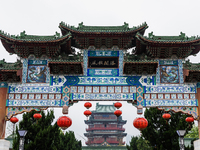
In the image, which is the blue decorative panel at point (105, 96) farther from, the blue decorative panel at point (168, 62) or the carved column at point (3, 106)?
the carved column at point (3, 106)

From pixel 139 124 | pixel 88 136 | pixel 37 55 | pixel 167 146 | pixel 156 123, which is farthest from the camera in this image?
pixel 88 136

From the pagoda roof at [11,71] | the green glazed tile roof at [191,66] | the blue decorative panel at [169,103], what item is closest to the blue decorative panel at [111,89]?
the blue decorative panel at [169,103]

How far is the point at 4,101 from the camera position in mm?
10570

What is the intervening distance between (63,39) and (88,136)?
29.2m

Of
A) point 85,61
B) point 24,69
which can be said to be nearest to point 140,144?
point 85,61

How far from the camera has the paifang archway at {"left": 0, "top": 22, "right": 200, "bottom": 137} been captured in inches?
413

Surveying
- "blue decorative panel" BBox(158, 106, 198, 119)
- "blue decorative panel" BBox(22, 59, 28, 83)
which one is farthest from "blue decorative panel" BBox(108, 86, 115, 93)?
"blue decorative panel" BBox(22, 59, 28, 83)

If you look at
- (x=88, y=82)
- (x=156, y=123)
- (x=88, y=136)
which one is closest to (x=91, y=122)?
(x=88, y=136)

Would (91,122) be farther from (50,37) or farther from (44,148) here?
(50,37)

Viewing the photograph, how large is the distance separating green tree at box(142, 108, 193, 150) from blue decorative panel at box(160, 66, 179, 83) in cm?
333

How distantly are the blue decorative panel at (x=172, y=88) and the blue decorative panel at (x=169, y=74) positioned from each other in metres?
0.26

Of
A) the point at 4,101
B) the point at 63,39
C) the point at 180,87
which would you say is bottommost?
the point at 4,101

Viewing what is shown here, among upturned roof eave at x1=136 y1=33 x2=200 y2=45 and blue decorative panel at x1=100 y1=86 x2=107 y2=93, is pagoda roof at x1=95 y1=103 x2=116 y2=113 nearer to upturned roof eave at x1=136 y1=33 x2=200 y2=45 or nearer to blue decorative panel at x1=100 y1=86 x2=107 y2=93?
blue decorative panel at x1=100 y1=86 x2=107 y2=93

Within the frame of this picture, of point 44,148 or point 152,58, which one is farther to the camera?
point 44,148
